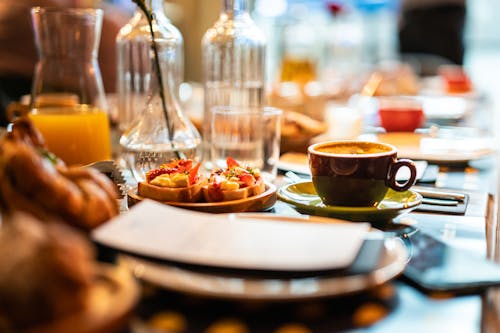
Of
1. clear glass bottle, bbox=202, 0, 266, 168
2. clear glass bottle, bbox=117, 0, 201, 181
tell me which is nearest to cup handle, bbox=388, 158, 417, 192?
clear glass bottle, bbox=117, 0, 201, 181

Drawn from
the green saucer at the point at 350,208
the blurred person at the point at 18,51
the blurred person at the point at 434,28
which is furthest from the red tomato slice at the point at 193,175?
the blurred person at the point at 434,28

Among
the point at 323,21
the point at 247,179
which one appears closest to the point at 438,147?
the point at 247,179

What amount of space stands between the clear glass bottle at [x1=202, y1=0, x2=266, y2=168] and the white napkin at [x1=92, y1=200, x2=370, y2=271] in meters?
0.69

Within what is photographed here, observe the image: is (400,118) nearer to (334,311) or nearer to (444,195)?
(444,195)

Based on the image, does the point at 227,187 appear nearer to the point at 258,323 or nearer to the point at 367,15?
the point at 258,323

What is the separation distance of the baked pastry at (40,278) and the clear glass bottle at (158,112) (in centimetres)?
67

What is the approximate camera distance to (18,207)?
800 mm

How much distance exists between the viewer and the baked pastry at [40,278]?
0.56 metres

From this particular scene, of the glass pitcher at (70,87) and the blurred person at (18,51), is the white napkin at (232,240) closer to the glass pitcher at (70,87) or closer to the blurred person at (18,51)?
Result: the glass pitcher at (70,87)

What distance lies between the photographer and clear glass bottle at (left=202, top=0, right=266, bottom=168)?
153cm

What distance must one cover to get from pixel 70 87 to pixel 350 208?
744mm

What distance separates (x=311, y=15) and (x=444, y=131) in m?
4.83

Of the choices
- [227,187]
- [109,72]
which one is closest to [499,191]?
[227,187]

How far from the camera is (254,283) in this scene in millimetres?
701
